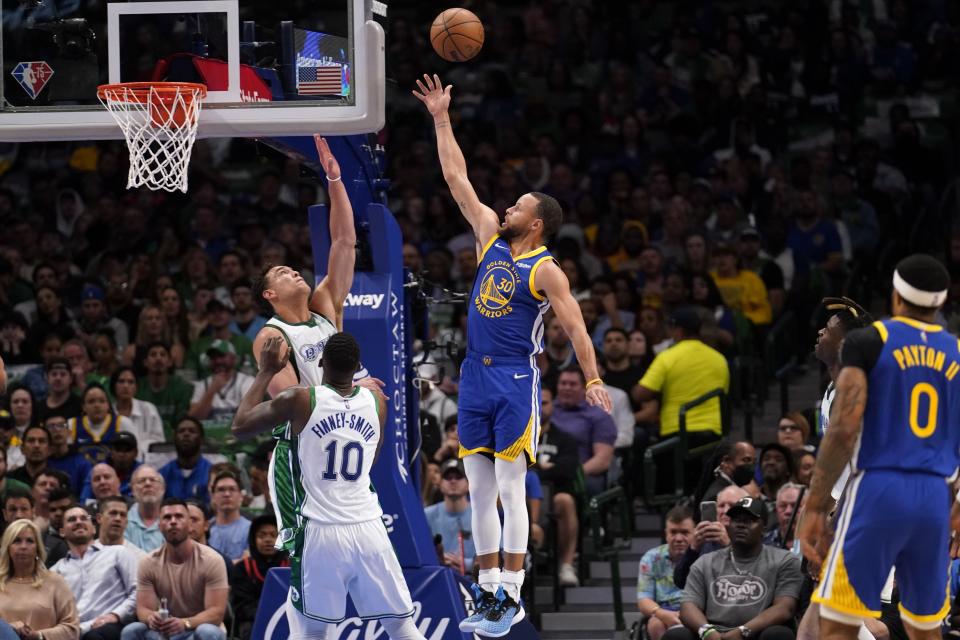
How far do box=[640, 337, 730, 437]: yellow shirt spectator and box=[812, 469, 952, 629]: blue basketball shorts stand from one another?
7223 mm

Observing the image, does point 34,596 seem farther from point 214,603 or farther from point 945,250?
point 945,250

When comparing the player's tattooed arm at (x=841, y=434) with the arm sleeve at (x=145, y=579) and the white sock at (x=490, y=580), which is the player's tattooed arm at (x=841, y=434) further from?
the arm sleeve at (x=145, y=579)

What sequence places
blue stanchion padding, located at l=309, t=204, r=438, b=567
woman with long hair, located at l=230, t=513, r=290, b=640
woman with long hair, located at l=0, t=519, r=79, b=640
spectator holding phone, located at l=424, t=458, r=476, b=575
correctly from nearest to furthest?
blue stanchion padding, located at l=309, t=204, r=438, b=567 < woman with long hair, located at l=0, t=519, r=79, b=640 < woman with long hair, located at l=230, t=513, r=290, b=640 < spectator holding phone, located at l=424, t=458, r=476, b=575

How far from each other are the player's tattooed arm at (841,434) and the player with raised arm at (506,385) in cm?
223

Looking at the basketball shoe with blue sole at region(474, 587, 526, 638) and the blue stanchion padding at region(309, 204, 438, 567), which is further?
the blue stanchion padding at region(309, 204, 438, 567)

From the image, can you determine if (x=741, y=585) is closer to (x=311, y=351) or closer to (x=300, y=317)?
(x=311, y=351)

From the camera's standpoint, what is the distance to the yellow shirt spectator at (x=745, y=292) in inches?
685

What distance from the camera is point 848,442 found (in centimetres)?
804

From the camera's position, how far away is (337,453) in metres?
9.91

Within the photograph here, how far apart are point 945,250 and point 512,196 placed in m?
4.79

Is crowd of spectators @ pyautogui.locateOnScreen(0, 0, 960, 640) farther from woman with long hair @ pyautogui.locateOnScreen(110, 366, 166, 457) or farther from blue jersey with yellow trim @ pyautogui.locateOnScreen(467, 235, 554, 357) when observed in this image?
blue jersey with yellow trim @ pyautogui.locateOnScreen(467, 235, 554, 357)

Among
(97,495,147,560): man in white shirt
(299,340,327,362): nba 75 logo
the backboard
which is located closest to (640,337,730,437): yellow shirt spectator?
(97,495,147,560): man in white shirt

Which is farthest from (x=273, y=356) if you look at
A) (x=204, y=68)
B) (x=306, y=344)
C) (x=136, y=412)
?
(x=136, y=412)

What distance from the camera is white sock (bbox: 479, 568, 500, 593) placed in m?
10.2
